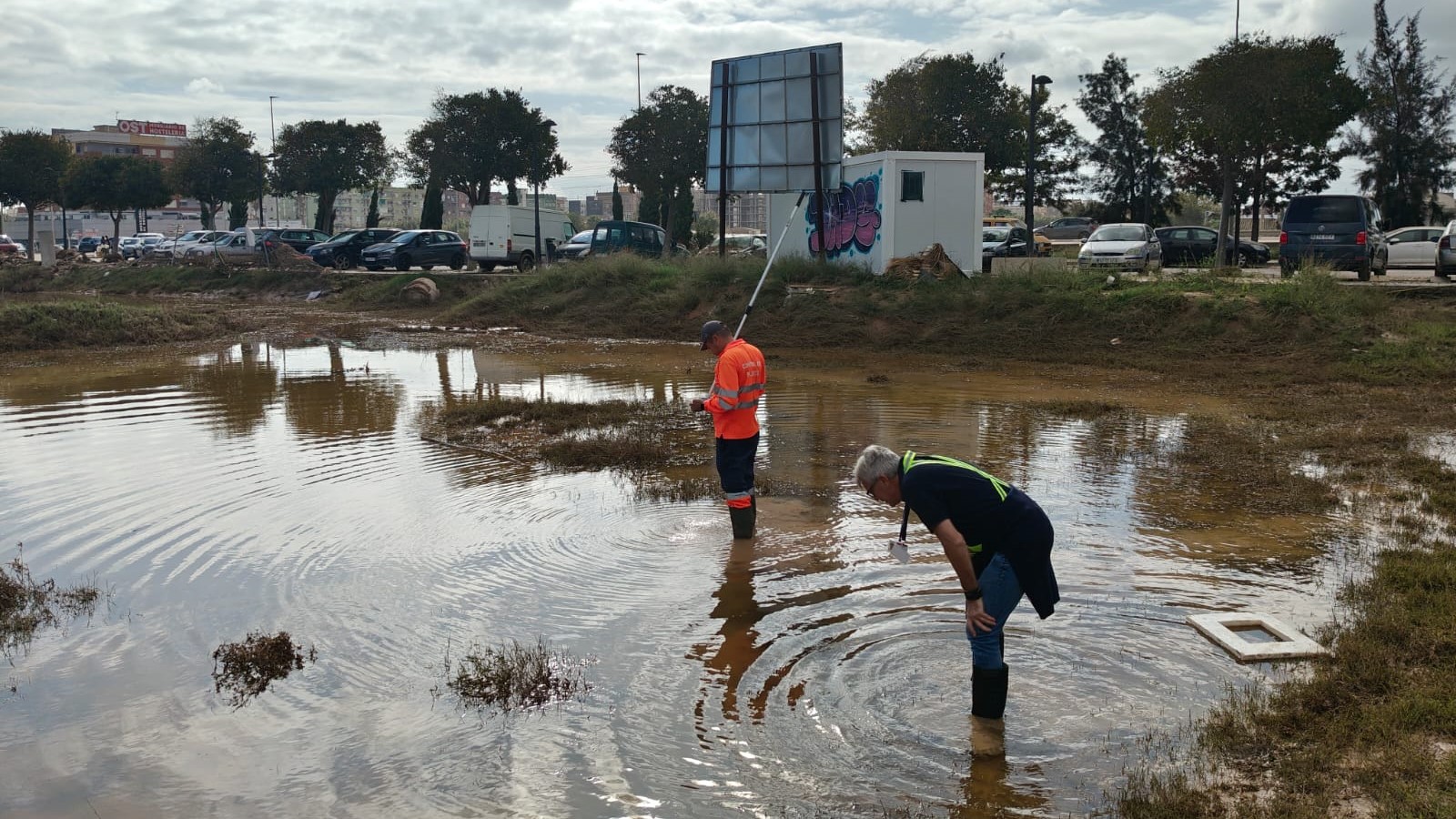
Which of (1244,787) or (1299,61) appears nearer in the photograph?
(1244,787)

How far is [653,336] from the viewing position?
23.9 metres

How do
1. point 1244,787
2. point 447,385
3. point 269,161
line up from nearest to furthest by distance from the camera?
point 1244,787, point 447,385, point 269,161

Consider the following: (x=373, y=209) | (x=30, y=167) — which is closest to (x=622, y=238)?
(x=373, y=209)

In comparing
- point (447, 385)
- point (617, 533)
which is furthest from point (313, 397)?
point (617, 533)

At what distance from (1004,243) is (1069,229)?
21.1m

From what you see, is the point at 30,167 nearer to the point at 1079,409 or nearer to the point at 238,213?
the point at 238,213

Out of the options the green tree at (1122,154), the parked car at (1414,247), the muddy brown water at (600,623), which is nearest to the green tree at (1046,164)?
the green tree at (1122,154)

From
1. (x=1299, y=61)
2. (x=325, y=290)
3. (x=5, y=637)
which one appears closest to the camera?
(x=5, y=637)

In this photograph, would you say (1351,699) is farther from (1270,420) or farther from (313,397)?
(313,397)

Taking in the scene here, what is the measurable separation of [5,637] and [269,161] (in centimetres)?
5691

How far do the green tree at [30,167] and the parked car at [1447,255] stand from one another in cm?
5952

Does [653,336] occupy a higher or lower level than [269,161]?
lower

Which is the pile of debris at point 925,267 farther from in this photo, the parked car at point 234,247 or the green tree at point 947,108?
the parked car at point 234,247

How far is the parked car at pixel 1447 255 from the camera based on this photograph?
21859 mm
